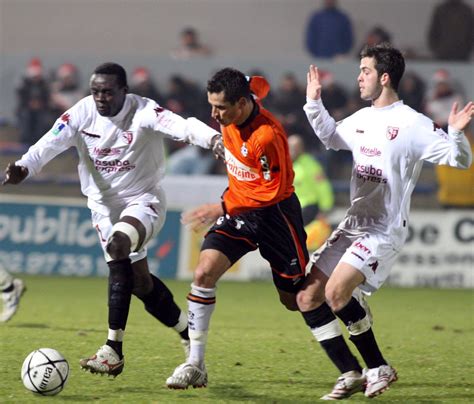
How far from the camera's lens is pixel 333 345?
659cm

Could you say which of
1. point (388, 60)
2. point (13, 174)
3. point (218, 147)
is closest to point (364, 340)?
point (218, 147)

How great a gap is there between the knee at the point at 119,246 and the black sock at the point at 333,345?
3.96 ft

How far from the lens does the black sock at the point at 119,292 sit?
7055 mm

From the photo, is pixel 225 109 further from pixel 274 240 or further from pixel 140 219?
pixel 140 219

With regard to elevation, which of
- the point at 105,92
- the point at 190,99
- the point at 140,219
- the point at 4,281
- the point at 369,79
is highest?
the point at 369,79

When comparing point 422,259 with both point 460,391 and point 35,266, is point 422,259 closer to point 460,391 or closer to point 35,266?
point 35,266

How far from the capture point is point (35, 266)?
15555 millimetres

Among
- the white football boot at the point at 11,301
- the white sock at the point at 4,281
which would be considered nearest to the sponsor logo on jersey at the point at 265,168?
the white football boot at the point at 11,301

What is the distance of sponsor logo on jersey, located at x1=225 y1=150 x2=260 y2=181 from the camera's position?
6.71 m

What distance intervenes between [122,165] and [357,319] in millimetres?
1969

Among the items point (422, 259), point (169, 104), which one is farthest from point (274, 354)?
point (169, 104)

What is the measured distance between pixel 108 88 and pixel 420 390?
9.41 feet

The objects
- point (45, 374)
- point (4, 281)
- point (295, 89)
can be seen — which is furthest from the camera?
point (295, 89)

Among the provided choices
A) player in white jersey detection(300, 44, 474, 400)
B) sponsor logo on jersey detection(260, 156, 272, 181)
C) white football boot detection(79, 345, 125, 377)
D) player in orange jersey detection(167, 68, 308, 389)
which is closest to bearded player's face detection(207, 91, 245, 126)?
player in orange jersey detection(167, 68, 308, 389)
